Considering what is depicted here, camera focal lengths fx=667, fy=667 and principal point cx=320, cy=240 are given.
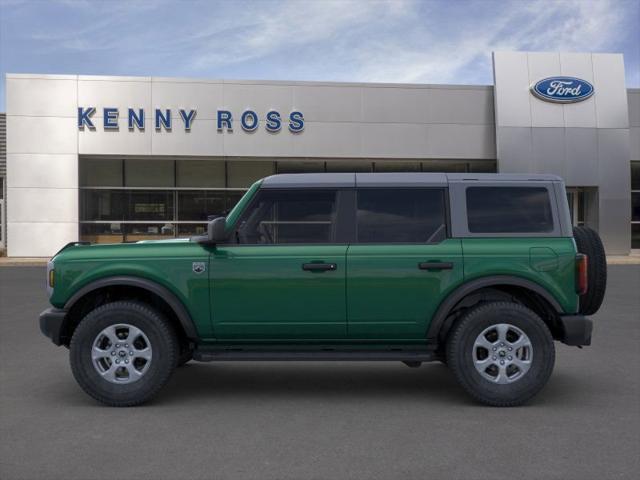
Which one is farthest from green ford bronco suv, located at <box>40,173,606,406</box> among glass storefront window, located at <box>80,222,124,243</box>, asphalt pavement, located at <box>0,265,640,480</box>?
glass storefront window, located at <box>80,222,124,243</box>

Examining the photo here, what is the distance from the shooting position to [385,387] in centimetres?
611

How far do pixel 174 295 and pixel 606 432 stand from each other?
3.45 meters

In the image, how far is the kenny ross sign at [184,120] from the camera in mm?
25422

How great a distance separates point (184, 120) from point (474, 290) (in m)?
21.8

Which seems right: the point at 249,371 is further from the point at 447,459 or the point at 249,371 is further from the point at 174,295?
the point at 447,459

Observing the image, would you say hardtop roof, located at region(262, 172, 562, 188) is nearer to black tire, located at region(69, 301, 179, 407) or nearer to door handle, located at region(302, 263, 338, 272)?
door handle, located at region(302, 263, 338, 272)

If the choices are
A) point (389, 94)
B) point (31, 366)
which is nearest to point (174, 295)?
point (31, 366)

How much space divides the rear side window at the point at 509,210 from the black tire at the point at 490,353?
696 millimetres

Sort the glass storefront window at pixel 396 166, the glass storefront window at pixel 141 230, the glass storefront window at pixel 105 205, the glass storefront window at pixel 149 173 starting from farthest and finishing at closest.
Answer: the glass storefront window at pixel 396 166
the glass storefront window at pixel 149 173
the glass storefront window at pixel 141 230
the glass storefront window at pixel 105 205

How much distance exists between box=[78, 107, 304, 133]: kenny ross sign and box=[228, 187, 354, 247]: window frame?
2070 cm

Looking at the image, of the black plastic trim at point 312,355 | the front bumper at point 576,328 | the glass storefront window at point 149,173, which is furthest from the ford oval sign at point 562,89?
the black plastic trim at point 312,355

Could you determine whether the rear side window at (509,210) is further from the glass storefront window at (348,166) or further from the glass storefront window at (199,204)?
the glass storefront window at (199,204)

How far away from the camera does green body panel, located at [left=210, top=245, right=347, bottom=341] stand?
18.0ft

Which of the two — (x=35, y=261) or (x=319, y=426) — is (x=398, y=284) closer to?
(x=319, y=426)
